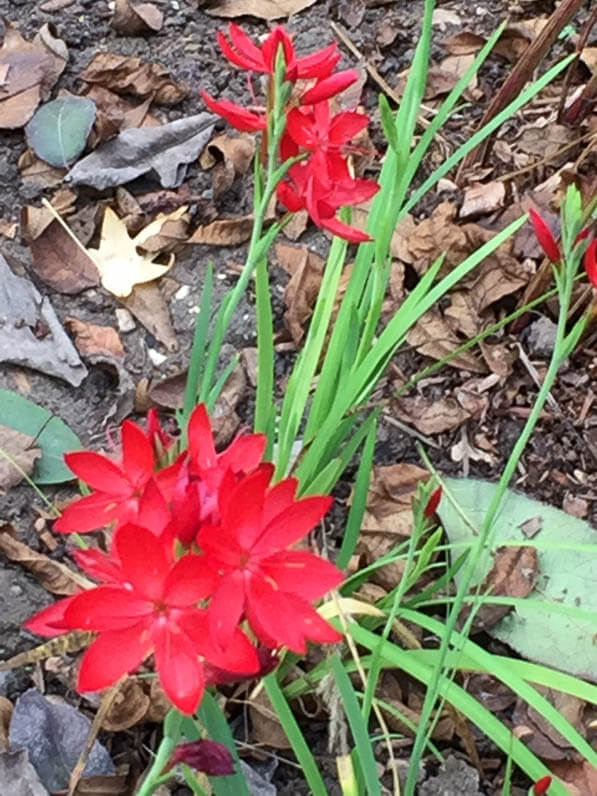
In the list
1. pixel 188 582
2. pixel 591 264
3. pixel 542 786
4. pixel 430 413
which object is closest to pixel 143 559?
pixel 188 582

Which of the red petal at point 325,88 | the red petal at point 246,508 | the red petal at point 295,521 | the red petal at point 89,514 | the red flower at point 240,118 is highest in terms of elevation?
the red petal at point 325,88

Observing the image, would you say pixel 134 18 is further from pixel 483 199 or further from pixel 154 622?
pixel 154 622

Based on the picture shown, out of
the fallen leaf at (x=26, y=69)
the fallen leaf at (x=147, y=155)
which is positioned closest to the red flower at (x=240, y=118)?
the fallen leaf at (x=147, y=155)

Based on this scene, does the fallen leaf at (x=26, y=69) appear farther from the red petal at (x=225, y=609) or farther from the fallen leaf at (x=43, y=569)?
the red petal at (x=225, y=609)

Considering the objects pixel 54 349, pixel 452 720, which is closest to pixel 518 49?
pixel 54 349

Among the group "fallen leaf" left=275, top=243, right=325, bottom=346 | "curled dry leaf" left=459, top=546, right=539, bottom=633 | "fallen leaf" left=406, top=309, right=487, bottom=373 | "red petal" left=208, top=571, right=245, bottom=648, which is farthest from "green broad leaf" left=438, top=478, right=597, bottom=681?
"red petal" left=208, top=571, right=245, bottom=648

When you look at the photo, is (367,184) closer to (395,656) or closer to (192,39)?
(395,656)

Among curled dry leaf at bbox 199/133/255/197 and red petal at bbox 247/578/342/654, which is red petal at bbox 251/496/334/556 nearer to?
red petal at bbox 247/578/342/654
